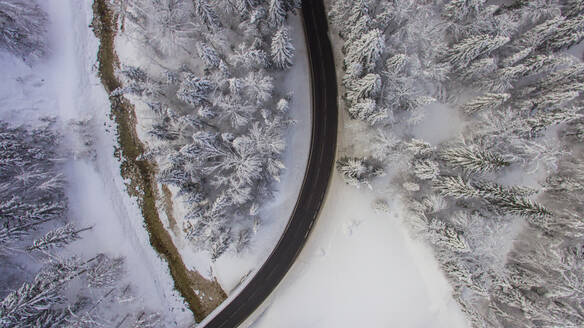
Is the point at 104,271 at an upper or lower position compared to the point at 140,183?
lower

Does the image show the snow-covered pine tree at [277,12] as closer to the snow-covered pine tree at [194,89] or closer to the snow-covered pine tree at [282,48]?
the snow-covered pine tree at [282,48]

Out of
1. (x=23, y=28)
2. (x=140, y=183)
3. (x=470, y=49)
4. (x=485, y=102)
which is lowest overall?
(x=140, y=183)

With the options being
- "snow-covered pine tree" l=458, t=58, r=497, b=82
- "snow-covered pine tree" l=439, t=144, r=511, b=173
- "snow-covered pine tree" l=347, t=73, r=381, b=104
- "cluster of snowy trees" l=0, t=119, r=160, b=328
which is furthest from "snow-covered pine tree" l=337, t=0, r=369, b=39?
"cluster of snowy trees" l=0, t=119, r=160, b=328

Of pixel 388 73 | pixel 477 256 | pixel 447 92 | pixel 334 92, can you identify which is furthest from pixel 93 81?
pixel 477 256

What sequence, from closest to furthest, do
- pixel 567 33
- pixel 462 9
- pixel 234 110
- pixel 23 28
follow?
pixel 462 9, pixel 567 33, pixel 234 110, pixel 23 28

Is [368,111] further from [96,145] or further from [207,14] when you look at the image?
[96,145]

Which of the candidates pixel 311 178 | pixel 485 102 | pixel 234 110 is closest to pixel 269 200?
pixel 311 178
